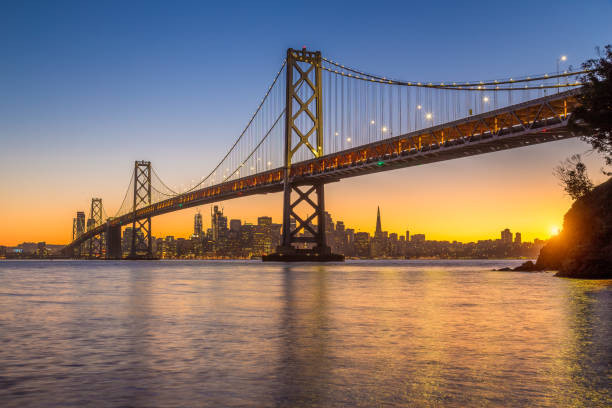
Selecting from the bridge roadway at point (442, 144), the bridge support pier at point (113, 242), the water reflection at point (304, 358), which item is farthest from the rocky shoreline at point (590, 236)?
the bridge support pier at point (113, 242)

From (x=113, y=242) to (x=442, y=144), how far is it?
8496 centimetres

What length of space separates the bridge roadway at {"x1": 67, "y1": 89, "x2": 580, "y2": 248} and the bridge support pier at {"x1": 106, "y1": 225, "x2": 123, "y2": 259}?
47926mm

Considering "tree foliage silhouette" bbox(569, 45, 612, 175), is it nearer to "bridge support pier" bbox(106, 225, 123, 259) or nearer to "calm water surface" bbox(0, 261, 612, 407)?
"calm water surface" bbox(0, 261, 612, 407)

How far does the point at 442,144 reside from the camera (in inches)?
1858

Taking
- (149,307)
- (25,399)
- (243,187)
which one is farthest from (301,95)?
(25,399)

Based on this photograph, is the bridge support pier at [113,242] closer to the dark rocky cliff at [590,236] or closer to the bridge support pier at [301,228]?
the bridge support pier at [301,228]

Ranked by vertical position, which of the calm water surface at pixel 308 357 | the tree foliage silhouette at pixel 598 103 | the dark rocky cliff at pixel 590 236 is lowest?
the calm water surface at pixel 308 357

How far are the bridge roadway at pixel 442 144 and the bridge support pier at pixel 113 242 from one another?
47926 millimetres

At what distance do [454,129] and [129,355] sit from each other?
42.7 meters

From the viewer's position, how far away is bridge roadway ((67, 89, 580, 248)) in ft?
127

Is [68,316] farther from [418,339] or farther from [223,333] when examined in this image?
[418,339]

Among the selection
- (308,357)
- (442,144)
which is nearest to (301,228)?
(442,144)

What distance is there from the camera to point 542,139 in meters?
40.6

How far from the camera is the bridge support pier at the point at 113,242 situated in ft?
379
